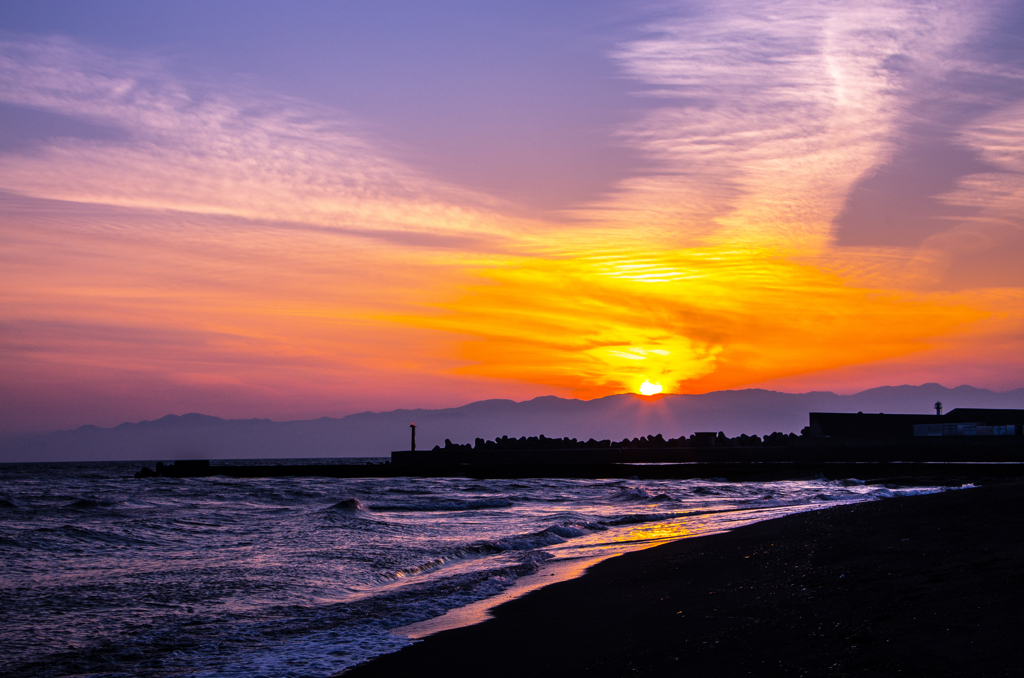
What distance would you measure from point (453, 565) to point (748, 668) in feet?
27.1

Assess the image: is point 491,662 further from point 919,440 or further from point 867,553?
point 919,440

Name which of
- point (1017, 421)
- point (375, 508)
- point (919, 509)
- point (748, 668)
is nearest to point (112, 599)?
point (748, 668)

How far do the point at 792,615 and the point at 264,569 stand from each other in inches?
332

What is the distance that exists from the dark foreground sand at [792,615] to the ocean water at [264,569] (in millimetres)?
1219

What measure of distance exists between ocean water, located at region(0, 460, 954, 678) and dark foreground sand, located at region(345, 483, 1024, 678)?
48.0 inches

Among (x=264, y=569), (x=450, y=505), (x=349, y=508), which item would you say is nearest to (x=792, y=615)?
(x=264, y=569)

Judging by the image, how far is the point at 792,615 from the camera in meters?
5.59

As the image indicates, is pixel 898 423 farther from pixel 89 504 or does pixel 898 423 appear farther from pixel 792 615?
pixel 792 615

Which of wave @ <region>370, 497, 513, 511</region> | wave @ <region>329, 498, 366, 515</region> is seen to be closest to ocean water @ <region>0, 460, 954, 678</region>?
wave @ <region>329, 498, 366, 515</region>

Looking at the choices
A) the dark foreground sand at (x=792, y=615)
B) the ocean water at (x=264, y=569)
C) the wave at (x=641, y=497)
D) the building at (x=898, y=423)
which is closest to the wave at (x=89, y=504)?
the ocean water at (x=264, y=569)

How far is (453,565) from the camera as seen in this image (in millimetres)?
12211

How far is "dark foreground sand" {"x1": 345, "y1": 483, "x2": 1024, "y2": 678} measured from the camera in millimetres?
4340

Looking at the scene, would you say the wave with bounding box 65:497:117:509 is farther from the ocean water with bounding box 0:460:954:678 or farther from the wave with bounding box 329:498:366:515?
the wave with bounding box 329:498:366:515

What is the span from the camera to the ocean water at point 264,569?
6.89 metres
